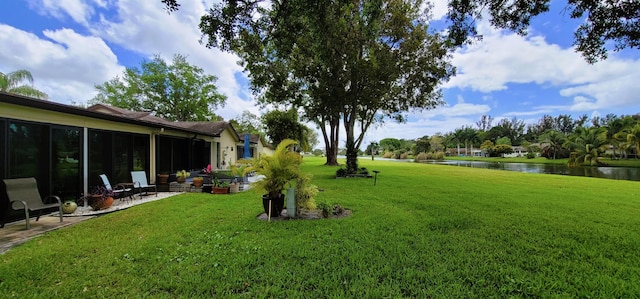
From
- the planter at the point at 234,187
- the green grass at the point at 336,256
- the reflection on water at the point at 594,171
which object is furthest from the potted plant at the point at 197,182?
the reflection on water at the point at 594,171

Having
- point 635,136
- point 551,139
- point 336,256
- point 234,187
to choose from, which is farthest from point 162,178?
point 551,139

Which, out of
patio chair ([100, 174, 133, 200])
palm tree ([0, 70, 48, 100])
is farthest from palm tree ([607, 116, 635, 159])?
palm tree ([0, 70, 48, 100])

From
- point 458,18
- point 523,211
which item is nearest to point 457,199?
point 523,211

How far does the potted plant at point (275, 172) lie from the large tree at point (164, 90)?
31.8m

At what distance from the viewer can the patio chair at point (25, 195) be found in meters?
5.08

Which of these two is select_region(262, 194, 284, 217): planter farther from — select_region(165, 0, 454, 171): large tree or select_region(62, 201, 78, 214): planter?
select_region(62, 201, 78, 214): planter

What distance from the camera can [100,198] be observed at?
6.71m

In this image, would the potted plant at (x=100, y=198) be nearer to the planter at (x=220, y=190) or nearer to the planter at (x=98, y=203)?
Answer: the planter at (x=98, y=203)

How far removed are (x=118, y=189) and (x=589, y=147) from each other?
51.0m

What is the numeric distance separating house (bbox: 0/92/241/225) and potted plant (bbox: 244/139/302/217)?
4.77m

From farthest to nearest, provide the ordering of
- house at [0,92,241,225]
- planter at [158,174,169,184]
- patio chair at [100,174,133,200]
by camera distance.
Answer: planter at [158,174,169,184]
patio chair at [100,174,133,200]
house at [0,92,241,225]

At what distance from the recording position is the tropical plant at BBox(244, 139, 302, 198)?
594cm

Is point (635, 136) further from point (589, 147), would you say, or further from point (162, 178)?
point (162, 178)

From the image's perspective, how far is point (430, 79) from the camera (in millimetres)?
13945
